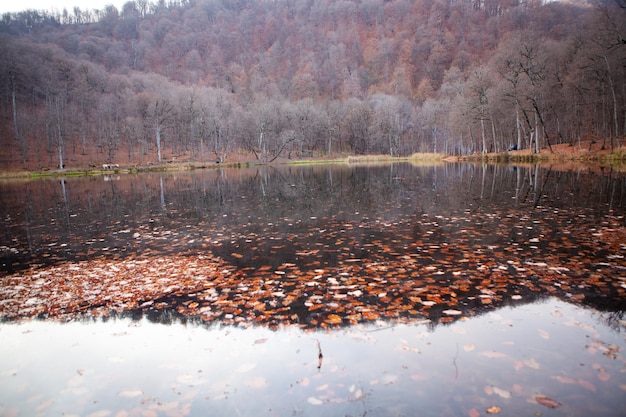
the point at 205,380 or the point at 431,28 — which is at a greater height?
the point at 431,28

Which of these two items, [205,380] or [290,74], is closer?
[205,380]

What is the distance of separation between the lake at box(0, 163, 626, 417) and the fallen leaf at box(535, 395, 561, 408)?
10 mm

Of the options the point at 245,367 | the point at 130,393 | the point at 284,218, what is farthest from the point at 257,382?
the point at 284,218

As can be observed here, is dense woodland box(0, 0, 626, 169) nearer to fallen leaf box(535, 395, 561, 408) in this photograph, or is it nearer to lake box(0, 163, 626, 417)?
lake box(0, 163, 626, 417)

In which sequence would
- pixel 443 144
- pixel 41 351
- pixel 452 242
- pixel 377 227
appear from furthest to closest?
pixel 443 144
pixel 377 227
pixel 452 242
pixel 41 351

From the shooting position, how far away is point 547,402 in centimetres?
312

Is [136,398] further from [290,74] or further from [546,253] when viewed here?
[290,74]

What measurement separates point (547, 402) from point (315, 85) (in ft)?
504

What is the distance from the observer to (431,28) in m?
174

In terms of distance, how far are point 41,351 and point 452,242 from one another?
7.90 metres

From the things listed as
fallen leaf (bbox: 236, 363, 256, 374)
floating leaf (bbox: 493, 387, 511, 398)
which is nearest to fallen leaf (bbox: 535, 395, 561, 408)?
floating leaf (bbox: 493, 387, 511, 398)

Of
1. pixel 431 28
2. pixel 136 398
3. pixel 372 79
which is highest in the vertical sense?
pixel 431 28

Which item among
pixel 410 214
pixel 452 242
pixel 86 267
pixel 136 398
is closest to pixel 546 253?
pixel 452 242

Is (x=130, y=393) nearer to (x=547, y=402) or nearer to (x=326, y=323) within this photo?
(x=326, y=323)
